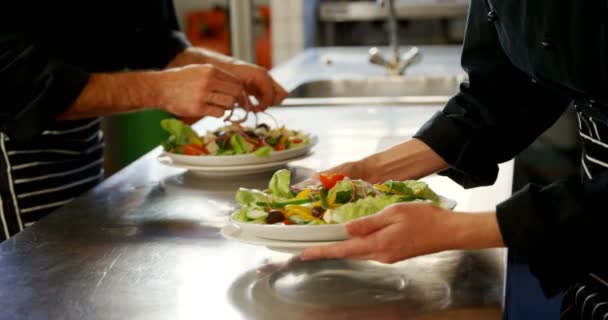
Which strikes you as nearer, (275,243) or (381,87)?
(275,243)

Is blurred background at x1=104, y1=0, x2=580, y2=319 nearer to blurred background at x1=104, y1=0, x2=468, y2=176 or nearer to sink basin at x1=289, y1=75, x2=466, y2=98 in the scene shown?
blurred background at x1=104, y1=0, x2=468, y2=176

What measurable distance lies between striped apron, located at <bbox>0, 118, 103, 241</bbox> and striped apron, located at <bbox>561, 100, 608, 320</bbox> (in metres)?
1.36

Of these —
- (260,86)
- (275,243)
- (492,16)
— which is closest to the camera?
(275,243)

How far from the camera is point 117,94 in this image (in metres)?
2.19

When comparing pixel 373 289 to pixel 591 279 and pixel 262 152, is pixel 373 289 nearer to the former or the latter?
pixel 591 279

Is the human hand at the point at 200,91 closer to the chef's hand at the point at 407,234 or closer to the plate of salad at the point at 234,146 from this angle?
the plate of salad at the point at 234,146

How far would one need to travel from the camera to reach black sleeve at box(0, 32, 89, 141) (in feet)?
6.91

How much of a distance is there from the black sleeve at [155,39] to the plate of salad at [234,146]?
2.62 ft

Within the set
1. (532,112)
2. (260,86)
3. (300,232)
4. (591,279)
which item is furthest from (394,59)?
(300,232)

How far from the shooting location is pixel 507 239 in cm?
120

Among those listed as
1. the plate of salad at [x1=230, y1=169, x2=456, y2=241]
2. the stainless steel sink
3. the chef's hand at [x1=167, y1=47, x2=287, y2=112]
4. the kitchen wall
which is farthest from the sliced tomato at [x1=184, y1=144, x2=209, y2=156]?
the kitchen wall

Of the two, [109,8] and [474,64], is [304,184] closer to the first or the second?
[474,64]

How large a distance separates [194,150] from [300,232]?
78 centimetres

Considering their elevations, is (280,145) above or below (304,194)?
below
